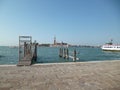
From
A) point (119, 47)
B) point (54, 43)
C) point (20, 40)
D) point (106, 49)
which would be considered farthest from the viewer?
point (54, 43)

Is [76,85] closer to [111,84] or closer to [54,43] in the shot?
[111,84]

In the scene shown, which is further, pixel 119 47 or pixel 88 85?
pixel 119 47

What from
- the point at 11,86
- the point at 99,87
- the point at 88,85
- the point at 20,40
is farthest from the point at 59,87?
the point at 20,40

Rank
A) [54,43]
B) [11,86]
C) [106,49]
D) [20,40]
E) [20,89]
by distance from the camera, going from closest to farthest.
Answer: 1. [20,89]
2. [11,86]
3. [20,40]
4. [106,49]
5. [54,43]

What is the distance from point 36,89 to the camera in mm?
4703

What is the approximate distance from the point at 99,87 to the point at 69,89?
117cm

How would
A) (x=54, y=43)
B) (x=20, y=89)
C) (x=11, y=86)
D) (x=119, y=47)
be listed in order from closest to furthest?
(x=20, y=89)
(x=11, y=86)
(x=119, y=47)
(x=54, y=43)

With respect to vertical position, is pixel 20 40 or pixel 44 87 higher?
pixel 20 40

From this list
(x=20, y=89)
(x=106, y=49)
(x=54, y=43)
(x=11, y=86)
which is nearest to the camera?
(x=20, y=89)

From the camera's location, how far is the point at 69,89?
4715 millimetres

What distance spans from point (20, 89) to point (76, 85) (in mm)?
2105

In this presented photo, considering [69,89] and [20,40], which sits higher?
[20,40]

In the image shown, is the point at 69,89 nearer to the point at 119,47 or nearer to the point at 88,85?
the point at 88,85

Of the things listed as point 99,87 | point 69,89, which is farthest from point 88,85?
point 69,89
